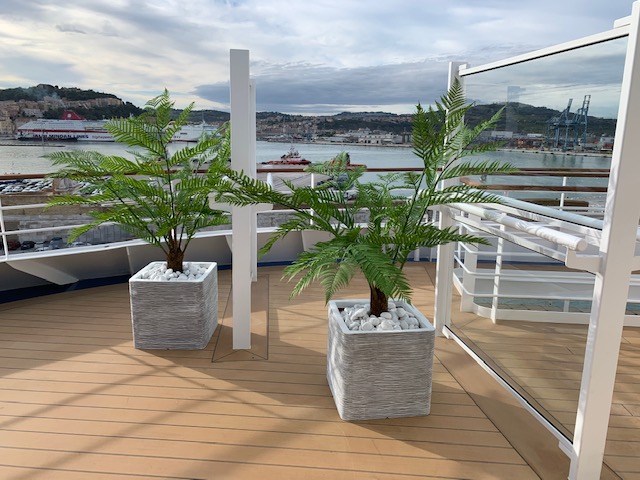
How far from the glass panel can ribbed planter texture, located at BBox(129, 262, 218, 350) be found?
1.65m

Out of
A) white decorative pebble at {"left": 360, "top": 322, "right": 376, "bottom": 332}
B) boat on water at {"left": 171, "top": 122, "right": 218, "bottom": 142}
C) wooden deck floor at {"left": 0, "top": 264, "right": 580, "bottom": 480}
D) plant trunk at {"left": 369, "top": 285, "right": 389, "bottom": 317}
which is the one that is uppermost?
boat on water at {"left": 171, "top": 122, "right": 218, "bottom": 142}

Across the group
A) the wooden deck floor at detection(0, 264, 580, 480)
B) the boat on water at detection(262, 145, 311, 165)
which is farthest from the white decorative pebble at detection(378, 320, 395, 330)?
the boat on water at detection(262, 145, 311, 165)

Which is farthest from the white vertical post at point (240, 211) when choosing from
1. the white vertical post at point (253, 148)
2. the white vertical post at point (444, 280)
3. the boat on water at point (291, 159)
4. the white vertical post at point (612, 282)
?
the boat on water at point (291, 159)

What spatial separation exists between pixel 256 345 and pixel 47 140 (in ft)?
8.24

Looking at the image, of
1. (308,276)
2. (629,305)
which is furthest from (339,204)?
(629,305)

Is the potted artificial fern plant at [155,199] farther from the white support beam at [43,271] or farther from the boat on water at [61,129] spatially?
the white support beam at [43,271]

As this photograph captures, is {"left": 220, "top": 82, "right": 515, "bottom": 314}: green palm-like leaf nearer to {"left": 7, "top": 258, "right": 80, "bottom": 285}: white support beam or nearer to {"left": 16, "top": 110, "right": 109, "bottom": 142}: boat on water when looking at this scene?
{"left": 16, "top": 110, "right": 109, "bottom": 142}: boat on water

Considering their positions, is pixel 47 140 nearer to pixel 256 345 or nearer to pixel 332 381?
pixel 256 345

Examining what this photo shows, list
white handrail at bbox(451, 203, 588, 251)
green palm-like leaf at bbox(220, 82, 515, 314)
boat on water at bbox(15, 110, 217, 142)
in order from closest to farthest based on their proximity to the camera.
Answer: white handrail at bbox(451, 203, 588, 251) → green palm-like leaf at bbox(220, 82, 515, 314) → boat on water at bbox(15, 110, 217, 142)

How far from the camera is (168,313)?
2760mm

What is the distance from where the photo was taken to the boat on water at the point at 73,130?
120 inches

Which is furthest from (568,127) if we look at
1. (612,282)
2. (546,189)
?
(612,282)

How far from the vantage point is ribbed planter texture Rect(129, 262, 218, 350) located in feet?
8.96

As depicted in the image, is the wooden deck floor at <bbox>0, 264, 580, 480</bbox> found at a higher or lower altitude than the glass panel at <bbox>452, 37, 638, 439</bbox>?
lower
